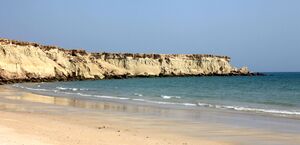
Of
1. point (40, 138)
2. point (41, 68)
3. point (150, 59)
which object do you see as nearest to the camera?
point (40, 138)

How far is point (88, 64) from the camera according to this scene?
322 feet

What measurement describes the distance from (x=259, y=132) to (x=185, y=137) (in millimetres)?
2800

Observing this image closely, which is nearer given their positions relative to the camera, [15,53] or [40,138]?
[40,138]

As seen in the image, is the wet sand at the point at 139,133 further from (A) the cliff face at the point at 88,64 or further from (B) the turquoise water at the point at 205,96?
(A) the cliff face at the point at 88,64

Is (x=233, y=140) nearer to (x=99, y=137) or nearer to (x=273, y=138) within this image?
(x=273, y=138)

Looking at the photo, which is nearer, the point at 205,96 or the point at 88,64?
the point at 205,96

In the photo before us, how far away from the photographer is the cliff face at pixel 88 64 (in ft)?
238

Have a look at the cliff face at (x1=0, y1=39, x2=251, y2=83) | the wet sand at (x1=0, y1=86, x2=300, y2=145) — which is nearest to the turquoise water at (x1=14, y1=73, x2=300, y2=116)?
the wet sand at (x1=0, y1=86, x2=300, y2=145)

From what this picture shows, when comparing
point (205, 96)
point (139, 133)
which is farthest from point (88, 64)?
point (139, 133)

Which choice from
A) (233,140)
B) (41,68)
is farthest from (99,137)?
(41,68)

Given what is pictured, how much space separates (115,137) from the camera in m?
12.2

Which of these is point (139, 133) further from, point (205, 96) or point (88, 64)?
point (88, 64)

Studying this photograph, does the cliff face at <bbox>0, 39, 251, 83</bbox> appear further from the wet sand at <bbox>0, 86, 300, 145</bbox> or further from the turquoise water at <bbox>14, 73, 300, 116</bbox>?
the wet sand at <bbox>0, 86, 300, 145</bbox>

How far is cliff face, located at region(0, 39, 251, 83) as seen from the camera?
7250 cm
